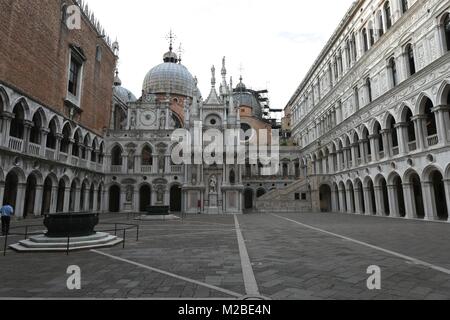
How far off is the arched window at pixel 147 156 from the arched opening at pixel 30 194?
16132mm

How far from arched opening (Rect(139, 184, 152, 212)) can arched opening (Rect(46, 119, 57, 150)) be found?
13299 millimetres

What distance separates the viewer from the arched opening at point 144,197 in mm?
38734

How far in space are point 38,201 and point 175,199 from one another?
17928mm

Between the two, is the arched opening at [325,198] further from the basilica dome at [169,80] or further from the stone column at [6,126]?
the stone column at [6,126]

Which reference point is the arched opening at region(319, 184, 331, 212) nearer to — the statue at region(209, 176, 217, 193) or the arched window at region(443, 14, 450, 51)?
the statue at region(209, 176, 217, 193)

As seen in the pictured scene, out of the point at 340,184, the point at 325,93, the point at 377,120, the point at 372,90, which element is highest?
the point at 325,93

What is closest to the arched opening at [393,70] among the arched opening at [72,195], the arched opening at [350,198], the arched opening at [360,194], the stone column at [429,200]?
the stone column at [429,200]

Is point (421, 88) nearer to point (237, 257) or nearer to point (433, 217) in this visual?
point (433, 217)

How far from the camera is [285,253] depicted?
29.9 ft

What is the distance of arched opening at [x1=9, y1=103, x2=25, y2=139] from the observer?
22547 mm

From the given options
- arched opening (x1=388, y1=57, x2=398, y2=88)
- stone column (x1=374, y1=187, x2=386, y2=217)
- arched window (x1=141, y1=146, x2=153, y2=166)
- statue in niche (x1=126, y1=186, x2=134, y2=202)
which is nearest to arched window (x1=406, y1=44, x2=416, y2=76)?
arched opening (x1=388, y1=57, x2=398, y2=88)

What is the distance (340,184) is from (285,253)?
85.6 ft

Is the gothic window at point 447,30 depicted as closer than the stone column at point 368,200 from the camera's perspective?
Yes
